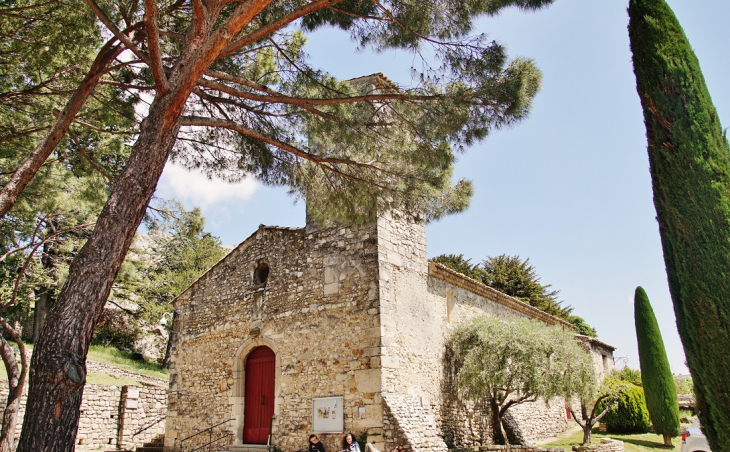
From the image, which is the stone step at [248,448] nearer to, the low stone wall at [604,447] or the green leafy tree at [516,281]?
the low stone wall at [604,447]

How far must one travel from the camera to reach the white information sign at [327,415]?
10.4m

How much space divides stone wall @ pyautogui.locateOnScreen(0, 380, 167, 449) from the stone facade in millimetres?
2491

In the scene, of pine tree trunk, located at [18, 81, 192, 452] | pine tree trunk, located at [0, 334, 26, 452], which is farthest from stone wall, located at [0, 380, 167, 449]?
pine tree trunk, located at [18, 81, 192, 452]

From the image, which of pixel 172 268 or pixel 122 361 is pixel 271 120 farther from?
pixel 172 268

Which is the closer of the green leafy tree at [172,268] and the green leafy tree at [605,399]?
the green leafy tree at [605,399]

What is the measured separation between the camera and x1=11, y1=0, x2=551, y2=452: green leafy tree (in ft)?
16.8

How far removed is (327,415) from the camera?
10.6 metres

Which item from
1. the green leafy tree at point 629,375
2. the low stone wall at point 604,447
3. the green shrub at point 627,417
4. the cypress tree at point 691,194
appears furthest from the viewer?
the green leafy tree at point 629,375

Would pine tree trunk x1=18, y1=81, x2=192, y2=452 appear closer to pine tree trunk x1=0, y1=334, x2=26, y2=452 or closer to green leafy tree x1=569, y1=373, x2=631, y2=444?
pine tree trunk x1=0, y1=334, x2=26, y2=452

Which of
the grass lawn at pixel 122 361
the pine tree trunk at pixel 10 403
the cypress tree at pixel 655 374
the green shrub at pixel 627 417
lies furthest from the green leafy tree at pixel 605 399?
the grass lawn at pixel 122 361

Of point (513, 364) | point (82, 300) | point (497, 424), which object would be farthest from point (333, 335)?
point (82, 300)

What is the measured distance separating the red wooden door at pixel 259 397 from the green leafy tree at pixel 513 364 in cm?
446

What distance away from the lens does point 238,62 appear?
30.5ft

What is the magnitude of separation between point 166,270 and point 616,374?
23.6 metres
